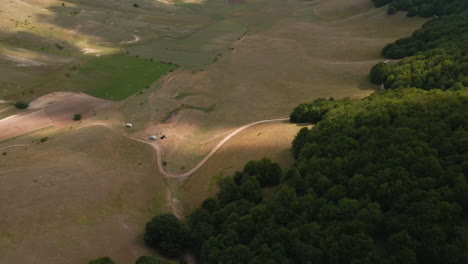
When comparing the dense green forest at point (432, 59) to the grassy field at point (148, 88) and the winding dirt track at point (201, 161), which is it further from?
the winding dirt track at point (201, 161)

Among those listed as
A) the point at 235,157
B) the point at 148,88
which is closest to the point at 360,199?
the point at 235,157

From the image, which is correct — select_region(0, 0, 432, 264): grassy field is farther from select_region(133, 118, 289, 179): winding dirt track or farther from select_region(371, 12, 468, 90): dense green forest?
select_region(371, 12, 468, 90): dense green forest

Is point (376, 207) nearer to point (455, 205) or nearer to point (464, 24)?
point (455, 205)

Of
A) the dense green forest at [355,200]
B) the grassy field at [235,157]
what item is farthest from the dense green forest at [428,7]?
the grassy field at [235,157]

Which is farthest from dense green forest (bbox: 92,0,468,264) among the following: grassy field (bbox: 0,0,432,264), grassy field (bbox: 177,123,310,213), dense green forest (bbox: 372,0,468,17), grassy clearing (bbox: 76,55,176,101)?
dense green forest (bbox: 372,0,468,17)

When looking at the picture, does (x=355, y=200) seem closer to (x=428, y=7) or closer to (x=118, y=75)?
(x=118, y=75)

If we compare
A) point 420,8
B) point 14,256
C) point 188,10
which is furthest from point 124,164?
point 188,10

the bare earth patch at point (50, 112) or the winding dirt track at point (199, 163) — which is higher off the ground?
the bare earth patch at point (50, 112)

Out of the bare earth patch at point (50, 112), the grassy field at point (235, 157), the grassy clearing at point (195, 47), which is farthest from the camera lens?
the grassy clearing at point (195, 47)
